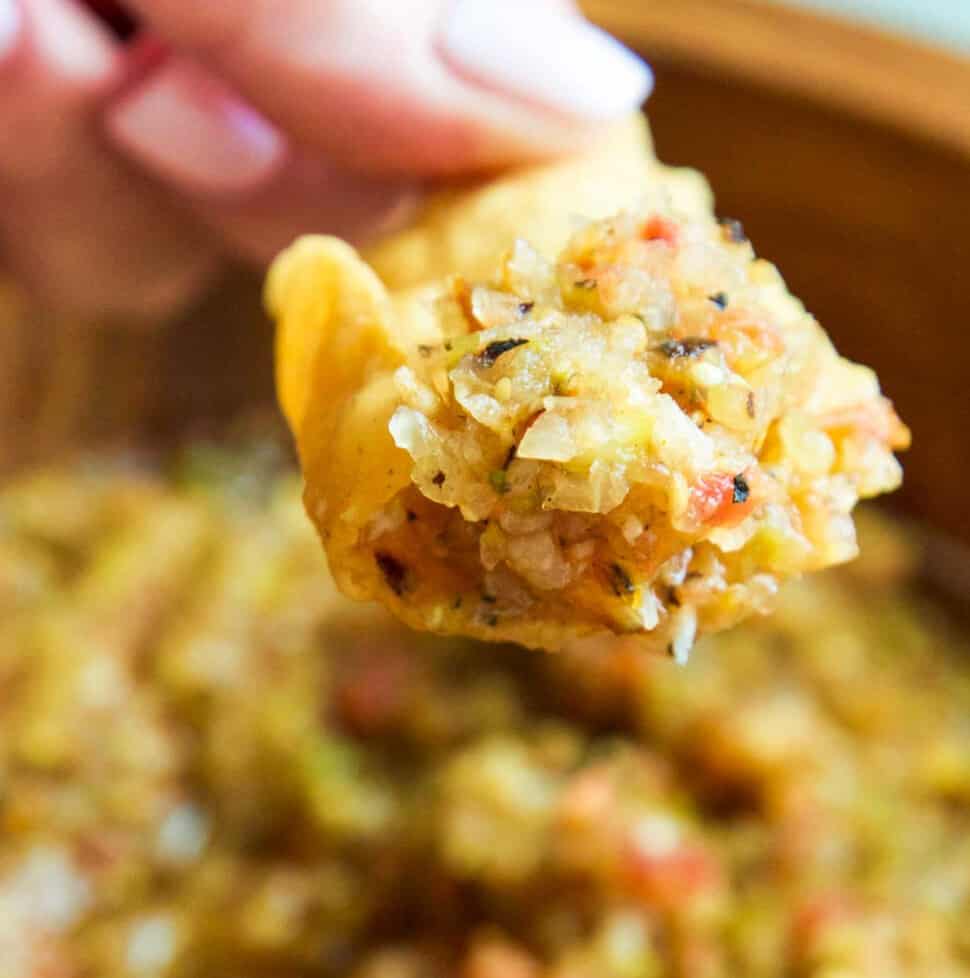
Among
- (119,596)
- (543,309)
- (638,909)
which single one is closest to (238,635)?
(119,596)

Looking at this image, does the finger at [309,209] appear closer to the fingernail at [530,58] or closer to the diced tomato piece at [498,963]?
the fingernail at [530,58]

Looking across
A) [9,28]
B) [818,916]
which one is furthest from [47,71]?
[818,916]

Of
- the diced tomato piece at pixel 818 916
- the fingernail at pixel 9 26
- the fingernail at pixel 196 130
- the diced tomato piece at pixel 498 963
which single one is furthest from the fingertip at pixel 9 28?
the diced tomato piece at pixel 818 916

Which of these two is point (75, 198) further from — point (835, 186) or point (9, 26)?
point (835, 186)

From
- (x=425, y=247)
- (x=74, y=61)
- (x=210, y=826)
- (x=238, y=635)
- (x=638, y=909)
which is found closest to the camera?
(x=425, y=247)

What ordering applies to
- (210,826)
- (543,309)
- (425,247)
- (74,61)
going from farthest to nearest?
1. (210,826)
2. (74,61)
3. (425,247)
4. (543,309)

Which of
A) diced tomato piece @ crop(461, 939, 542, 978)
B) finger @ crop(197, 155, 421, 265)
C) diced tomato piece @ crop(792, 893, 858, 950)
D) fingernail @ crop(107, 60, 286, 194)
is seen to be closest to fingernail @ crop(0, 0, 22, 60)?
fingernail @ crop(107, 60, 286, 194)

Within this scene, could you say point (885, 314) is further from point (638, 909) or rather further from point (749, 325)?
point (749, 325)
